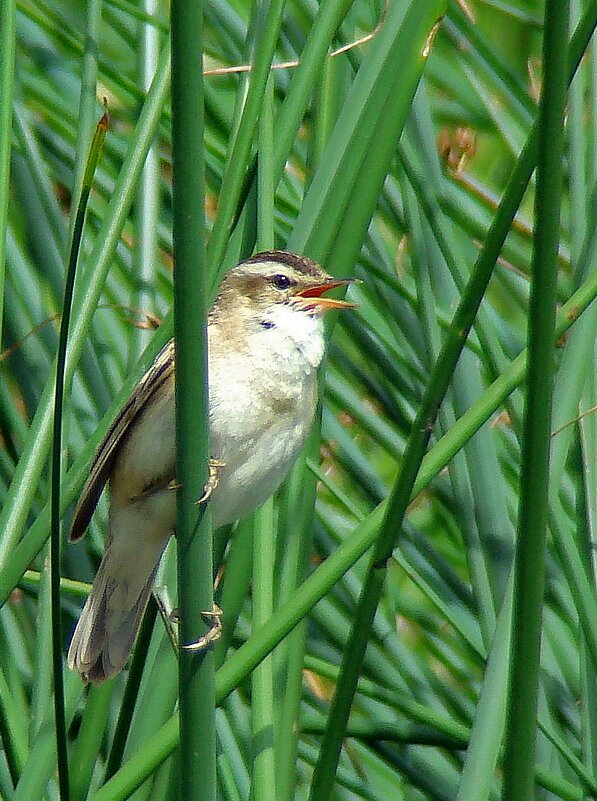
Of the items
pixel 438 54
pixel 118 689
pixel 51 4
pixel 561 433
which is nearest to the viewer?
pixel 561 433

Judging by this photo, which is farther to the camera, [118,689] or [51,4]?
[51,4]

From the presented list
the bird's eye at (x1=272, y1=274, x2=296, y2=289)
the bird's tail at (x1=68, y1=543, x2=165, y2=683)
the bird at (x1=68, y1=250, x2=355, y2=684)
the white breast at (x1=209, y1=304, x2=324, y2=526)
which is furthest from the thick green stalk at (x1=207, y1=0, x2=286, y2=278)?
the bird's tail at (x1=68, y1=543, x2=165, y2=683)

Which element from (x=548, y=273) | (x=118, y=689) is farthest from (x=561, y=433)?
Answer: (x=118, y=689)

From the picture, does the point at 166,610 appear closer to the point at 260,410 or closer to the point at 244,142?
the point at 260,410

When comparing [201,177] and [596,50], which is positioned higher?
[596,50]

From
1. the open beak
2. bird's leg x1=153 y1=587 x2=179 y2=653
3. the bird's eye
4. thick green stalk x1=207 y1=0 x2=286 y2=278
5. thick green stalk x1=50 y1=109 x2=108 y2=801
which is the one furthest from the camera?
the bird's eye

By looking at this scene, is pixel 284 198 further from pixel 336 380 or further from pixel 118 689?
pixel 118 689

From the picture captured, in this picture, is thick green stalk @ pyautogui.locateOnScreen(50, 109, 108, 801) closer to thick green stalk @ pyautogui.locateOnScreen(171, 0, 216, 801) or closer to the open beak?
thick green stalk @ pyautogui.locateOnScreen(171, 0, 216, 801)
